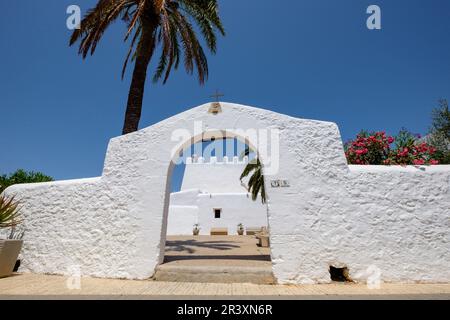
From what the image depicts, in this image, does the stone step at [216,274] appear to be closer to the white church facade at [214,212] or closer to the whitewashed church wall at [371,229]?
the whitewashed church wall at [371,229]

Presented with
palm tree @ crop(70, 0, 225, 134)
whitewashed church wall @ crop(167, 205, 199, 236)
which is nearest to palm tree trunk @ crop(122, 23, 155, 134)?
palm tree @ crop(70, 0, 225, 134)

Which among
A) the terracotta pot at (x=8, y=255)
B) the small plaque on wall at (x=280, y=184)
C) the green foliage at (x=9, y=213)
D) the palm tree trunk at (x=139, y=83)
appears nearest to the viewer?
the small plaque on wall at (x=280, y=184)

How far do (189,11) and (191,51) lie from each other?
5.43ft

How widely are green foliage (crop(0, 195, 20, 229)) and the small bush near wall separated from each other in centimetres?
921

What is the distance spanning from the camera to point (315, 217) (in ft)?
18.0

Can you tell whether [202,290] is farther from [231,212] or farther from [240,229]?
[231,212]

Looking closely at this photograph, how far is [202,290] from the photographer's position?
4.77 meters

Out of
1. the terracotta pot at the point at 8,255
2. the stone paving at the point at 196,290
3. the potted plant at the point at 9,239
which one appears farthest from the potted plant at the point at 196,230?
the stone paving at the point at 196,290

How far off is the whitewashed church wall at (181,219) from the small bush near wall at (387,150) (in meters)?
17.9

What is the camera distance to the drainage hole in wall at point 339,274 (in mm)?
5277

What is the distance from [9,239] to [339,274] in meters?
7.91

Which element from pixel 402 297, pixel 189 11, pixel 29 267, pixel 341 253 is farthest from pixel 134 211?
pixel 189 11

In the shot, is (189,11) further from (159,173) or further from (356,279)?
(356,279)

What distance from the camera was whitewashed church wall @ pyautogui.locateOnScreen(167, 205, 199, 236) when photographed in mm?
22484
